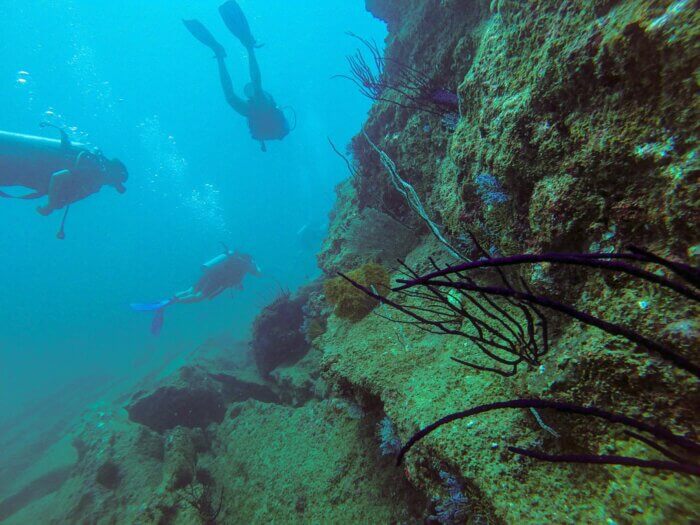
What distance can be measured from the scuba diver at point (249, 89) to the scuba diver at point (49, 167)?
18.2 feet

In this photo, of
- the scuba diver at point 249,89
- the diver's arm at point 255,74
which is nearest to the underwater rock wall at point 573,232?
the diver's arm at point 255,74

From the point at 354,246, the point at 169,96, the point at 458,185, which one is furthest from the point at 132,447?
the point at 169,96

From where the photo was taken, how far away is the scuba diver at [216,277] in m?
13.8

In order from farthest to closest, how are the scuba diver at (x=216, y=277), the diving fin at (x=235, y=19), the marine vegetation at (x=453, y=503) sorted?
1. the scuba diver at (x=216, y=277)
2. the diving fin at (x=235, y=19)
3. the marine vegetation at (x=453, y=503)

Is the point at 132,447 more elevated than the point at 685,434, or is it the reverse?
the point at 685,434

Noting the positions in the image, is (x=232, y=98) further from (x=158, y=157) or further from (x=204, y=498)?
(x=158, y=157)

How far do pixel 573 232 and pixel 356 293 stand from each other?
2.64 meters

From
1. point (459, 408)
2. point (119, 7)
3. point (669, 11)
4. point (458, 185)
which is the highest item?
point (119, 7)

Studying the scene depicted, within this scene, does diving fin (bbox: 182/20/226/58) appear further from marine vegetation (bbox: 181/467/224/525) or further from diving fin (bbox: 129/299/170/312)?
marine vegetation (bbox: 181/467/224/525)

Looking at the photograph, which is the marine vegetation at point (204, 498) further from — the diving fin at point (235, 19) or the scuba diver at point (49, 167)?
the diving fin at point (235, 19)

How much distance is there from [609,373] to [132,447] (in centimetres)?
798

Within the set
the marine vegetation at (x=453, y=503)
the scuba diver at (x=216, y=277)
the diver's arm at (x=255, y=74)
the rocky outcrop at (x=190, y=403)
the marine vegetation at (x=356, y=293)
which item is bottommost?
the rocky outcrop at (x=190, y=403)

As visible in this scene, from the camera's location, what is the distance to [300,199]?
316 feet

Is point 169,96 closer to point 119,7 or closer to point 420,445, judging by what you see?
point 119,7
